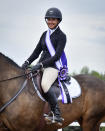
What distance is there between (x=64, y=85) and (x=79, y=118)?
985 mm

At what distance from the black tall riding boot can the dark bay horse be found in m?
0.16

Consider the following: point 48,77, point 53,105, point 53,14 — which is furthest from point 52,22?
point 53,105

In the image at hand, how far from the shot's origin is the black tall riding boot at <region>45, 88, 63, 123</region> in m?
6.82

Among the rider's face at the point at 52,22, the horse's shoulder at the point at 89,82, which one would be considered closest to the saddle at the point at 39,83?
the horse's shoulder at the point at 89,82

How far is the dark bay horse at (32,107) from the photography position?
259 inches

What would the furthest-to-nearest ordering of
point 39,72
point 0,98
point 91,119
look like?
point 91,119
point 39,72
point 0,98

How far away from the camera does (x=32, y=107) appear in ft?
22.0

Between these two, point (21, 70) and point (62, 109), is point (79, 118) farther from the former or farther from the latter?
point (21, 70)

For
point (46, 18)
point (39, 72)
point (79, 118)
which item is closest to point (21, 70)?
point (39, 72)

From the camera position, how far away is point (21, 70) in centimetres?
707

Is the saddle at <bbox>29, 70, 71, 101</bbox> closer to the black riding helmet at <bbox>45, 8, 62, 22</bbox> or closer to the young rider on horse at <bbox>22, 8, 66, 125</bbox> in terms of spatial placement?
the young rider on horse at <bbox>22, 8, 66, 125</bbox>

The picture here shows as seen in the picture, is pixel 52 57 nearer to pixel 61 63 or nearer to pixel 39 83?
pixel 61 63

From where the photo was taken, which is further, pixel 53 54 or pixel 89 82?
pixel 89 82

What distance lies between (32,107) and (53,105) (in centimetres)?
47
